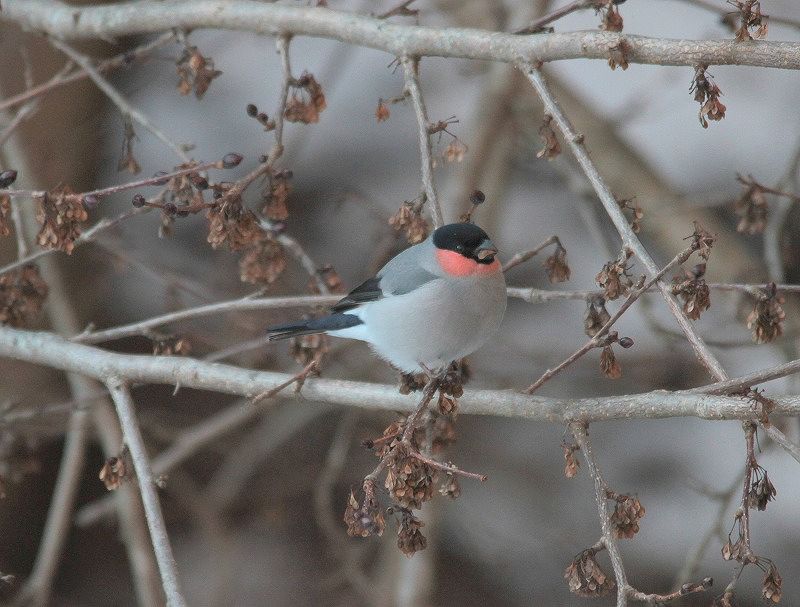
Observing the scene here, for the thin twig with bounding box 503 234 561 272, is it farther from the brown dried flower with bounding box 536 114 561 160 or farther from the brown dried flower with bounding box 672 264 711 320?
the brown dried flower with bounding box 672 264 711 320

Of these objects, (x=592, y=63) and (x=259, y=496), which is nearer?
(x=259, y=496)

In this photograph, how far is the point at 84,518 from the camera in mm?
3344

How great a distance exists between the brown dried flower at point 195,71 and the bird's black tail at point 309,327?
1.92 ft

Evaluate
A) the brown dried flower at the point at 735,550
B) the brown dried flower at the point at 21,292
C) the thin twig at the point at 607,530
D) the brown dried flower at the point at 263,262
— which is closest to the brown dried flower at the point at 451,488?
the thin twig at the point at 607,530

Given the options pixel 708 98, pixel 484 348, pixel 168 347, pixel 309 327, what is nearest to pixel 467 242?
pixel 309 327

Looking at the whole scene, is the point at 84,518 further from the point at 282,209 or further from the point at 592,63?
the point at 592,63

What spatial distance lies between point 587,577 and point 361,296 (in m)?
0.93

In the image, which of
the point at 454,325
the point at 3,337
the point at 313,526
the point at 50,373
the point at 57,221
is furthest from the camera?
the point at 313,526

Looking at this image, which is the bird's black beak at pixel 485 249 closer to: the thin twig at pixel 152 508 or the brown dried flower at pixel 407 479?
the brown dried flower at pixel 407 479

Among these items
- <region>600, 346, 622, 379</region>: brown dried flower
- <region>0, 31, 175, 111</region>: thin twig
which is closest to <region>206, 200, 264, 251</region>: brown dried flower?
<region>600, 346, 622, 379</region>: brown dried flower

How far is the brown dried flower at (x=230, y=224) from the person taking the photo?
1878 mm

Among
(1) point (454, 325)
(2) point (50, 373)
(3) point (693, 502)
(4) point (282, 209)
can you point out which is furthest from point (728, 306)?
(2) point (50, 373)

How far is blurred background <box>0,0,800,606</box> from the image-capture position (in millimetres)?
4004

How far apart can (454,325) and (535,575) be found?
2852 millimetres
